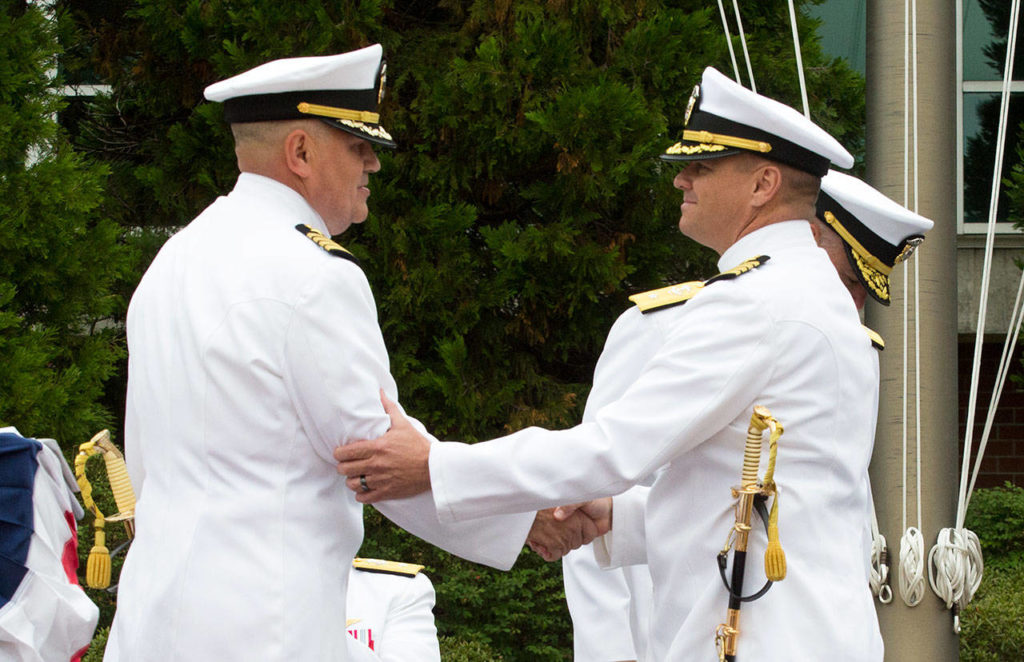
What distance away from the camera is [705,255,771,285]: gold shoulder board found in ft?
8.82

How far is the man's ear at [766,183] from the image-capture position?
113 inches

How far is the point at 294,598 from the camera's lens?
7.79 feet

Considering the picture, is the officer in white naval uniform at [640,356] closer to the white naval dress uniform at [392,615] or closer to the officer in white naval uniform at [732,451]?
the officer in white naval uniform at [732,451]

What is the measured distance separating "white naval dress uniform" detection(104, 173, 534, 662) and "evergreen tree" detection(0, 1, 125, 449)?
2.97 m

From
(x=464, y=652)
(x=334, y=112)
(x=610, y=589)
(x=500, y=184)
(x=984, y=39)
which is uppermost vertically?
(x=334, y=112)

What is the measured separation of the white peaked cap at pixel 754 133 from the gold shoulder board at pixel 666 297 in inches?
12.2

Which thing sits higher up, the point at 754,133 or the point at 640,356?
the point at 754,133

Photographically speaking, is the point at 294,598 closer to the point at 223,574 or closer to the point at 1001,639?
the point at 223,574

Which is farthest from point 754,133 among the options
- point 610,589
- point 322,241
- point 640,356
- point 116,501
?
point 116,501

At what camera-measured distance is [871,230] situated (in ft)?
11.4

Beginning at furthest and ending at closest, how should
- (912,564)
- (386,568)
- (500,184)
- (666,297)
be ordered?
(500,184)
(912,564)
(386,568)
(666,297)

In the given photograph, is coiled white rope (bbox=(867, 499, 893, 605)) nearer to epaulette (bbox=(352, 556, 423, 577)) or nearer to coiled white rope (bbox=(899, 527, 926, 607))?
coiled white rope (bbox=(899, 527, 926, 607))

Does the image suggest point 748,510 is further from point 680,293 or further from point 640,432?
point 680,293

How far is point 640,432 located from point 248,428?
763mm
